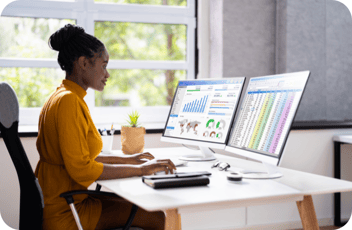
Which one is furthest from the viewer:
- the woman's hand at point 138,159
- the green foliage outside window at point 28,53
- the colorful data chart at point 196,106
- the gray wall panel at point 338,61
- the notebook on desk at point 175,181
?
the gray wall panel at point 338,61

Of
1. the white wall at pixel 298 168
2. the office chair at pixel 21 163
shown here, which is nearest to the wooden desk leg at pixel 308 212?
the office chair at pixel 21 163

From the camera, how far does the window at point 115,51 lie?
311 centimetres

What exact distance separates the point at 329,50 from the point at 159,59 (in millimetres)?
1591

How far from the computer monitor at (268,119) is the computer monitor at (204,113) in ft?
0.29

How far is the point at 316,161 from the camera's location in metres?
3.33

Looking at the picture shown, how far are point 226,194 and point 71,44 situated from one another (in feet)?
3.19

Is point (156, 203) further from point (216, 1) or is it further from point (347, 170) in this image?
point (347, 170)

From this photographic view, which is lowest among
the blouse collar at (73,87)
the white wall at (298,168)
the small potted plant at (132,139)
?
the white wall at (298,168)

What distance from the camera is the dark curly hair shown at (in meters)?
1.74

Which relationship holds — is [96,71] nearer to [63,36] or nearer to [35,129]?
[63,36]

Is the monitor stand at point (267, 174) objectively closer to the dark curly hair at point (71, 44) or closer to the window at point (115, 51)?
the dark curly hair at point (71, 44)

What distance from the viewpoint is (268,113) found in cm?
168

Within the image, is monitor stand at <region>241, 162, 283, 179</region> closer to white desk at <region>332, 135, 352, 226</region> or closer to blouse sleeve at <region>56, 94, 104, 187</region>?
blouse sleeve at <region>56, 94, 104, 187</region>

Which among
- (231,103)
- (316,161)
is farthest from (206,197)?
(316,161)
